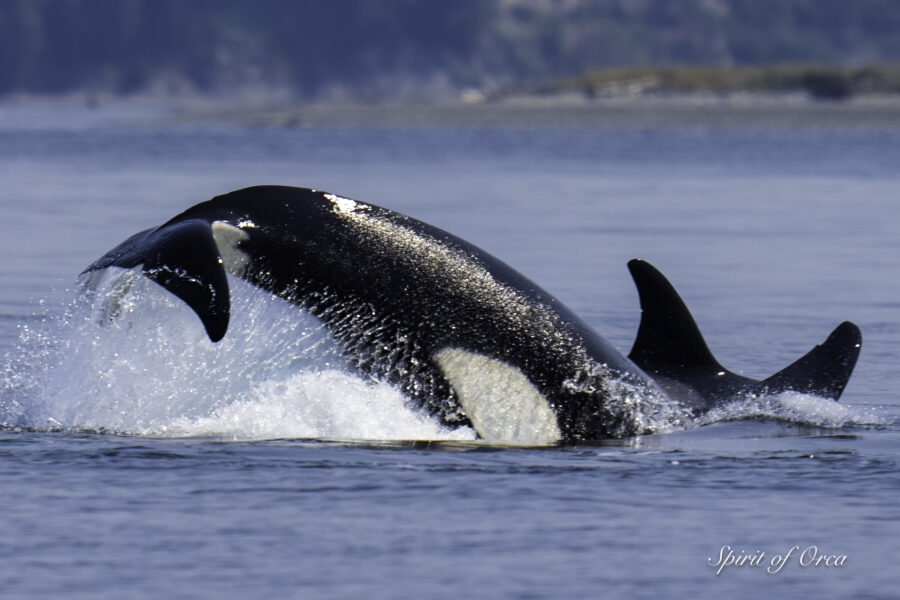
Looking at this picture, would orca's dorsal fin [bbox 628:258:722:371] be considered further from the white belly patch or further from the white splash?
the white belly patch

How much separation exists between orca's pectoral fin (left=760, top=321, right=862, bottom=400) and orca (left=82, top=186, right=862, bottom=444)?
117cm

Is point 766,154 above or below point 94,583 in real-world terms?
above

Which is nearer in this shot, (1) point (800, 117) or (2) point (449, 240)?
(2) point (449, 240)

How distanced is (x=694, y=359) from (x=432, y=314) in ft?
6.91

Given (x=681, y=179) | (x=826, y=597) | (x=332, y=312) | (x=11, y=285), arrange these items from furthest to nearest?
(x=681, y=179), (x=11, y=285), (x=332, y=312), (x=826, y=597)

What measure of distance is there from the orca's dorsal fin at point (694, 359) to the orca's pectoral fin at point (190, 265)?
3.13 m

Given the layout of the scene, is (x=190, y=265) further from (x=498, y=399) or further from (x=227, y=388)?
(x=227, y=388)

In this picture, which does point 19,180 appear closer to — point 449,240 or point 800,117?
point 449,240

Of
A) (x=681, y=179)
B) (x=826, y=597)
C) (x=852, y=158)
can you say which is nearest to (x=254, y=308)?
(x=826, y=597)

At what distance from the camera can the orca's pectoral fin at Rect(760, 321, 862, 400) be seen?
11.9 m

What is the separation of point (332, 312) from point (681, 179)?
120ft

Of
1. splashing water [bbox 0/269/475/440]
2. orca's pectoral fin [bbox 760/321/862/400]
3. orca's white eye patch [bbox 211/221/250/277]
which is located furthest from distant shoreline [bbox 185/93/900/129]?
orca's white eye patch [bbox 211/221/250/277]

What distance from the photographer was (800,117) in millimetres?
97438

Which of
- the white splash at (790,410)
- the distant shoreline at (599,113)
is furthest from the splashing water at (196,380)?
the distant shoreline at (599,113)
